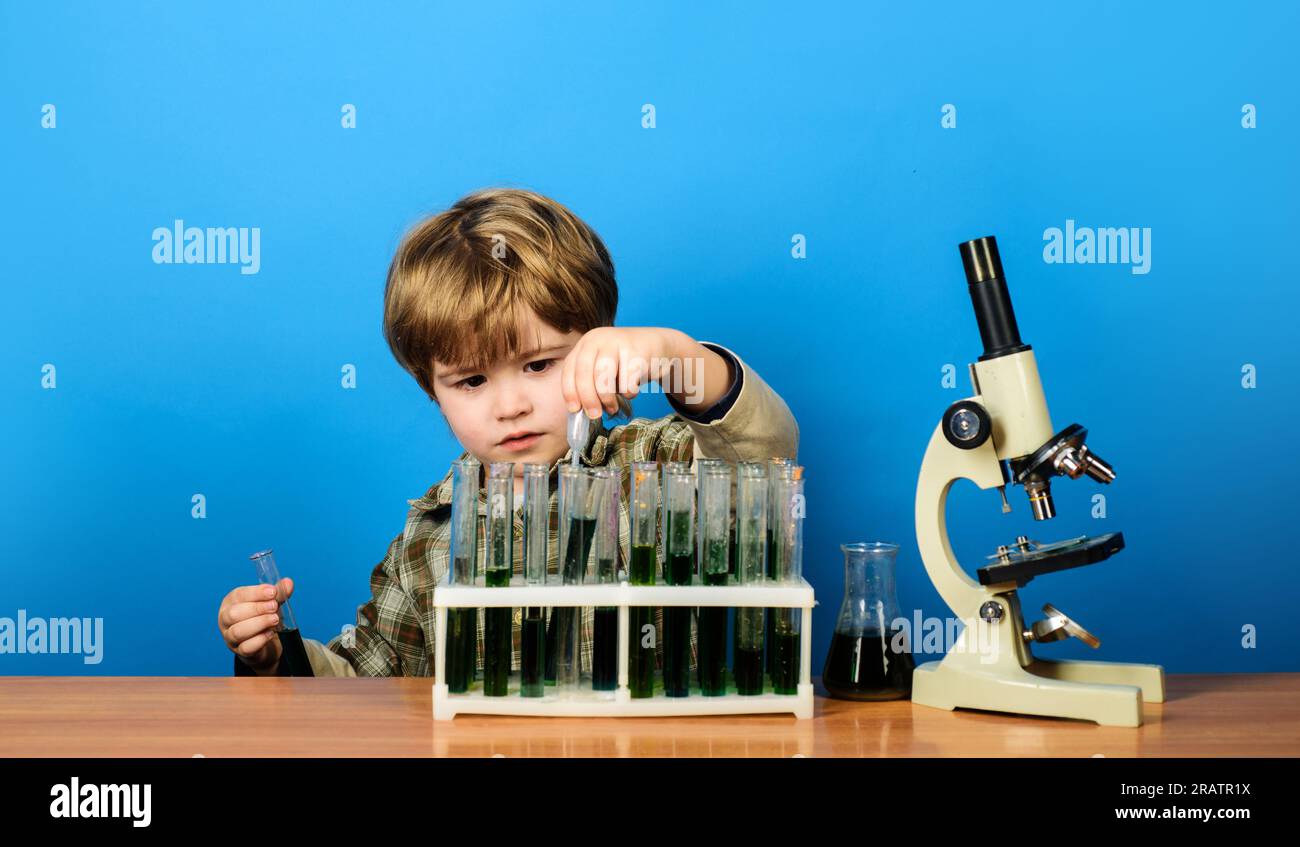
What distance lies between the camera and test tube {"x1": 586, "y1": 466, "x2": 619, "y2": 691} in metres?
1.15

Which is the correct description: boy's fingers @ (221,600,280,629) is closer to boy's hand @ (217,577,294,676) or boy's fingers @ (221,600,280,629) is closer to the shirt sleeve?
boy's hand @ (217,577,294,676)

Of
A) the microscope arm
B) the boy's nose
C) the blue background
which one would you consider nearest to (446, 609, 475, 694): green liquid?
the microscope arm

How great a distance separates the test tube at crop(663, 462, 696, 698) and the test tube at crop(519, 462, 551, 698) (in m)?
0.11

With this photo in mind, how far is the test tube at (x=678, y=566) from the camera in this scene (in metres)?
1.14

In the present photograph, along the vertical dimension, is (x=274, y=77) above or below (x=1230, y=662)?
above

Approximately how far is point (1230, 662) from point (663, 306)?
3.79 ft

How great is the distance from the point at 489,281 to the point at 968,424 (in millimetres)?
776

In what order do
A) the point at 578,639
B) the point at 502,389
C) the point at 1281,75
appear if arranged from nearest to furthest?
the point at 578,639 → the point at 502,389 → the point at 1281,75

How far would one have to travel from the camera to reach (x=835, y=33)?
213 centimetres

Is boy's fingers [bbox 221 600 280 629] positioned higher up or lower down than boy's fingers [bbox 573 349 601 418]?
lower down

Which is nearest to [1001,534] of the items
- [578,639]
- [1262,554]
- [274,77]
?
[1262,554]

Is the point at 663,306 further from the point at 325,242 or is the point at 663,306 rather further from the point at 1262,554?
the point at 1262,554

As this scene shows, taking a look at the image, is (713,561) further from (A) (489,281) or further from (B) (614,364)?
(A) (489,281)

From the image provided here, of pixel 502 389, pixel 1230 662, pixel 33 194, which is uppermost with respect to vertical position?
pixel 33 194
